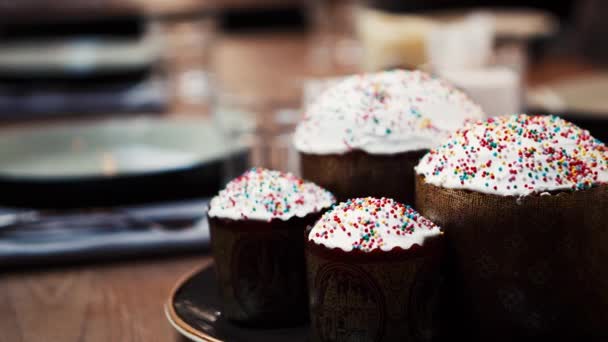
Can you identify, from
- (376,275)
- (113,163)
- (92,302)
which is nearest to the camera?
(376,275)

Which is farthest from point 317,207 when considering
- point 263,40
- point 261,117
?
point 263,40

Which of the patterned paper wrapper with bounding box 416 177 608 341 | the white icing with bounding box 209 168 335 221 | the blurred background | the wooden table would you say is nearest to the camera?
the patterned paper wrapper with bounding box 416 177 608 341

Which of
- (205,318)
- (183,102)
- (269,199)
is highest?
(269,199)

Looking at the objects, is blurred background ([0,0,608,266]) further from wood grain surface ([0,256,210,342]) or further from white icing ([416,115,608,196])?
white icing ([416,115,608,196])

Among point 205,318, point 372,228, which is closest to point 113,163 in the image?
point 205,318

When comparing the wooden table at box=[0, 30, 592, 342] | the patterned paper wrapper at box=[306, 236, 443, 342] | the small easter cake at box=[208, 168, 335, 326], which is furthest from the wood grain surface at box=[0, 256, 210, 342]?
the patterned paper wrapper at box=[306, 236, 443, 342]

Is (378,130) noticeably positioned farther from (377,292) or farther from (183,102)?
(183,102)
